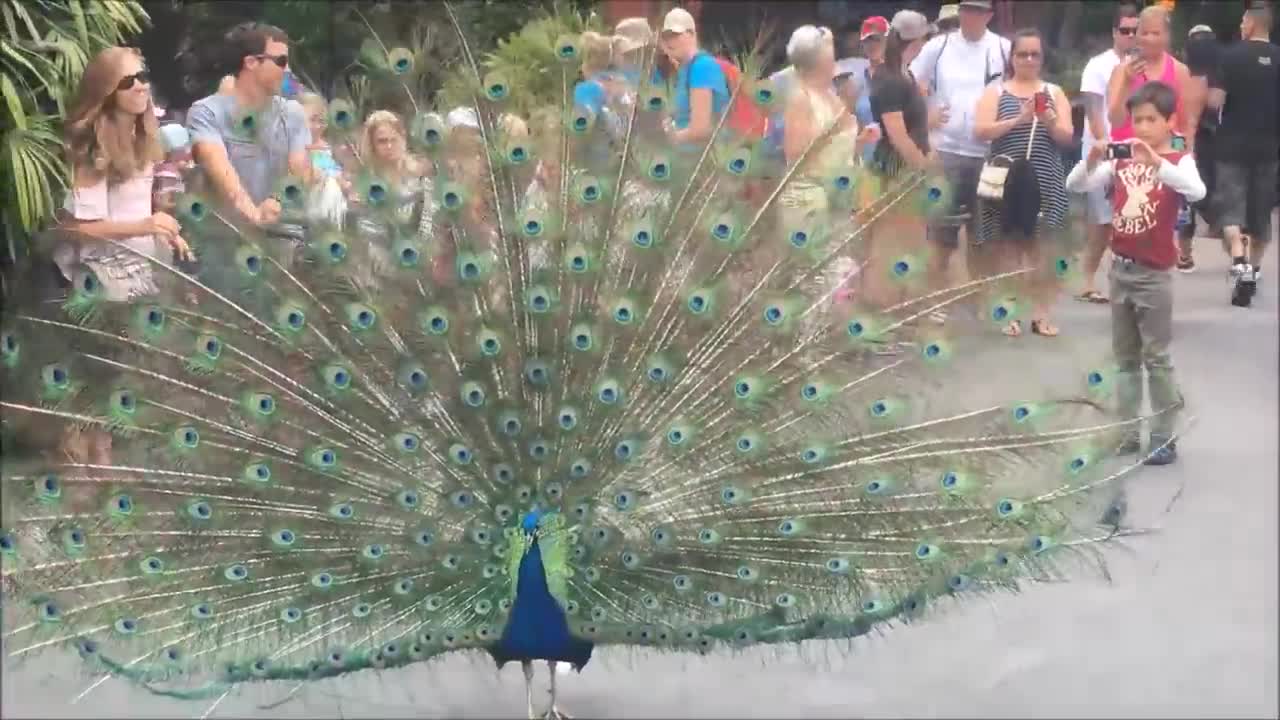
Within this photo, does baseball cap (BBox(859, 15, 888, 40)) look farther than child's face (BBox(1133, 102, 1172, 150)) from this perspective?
Yes

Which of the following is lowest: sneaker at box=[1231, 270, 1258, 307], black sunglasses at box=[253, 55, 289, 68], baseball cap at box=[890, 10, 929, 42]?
sneaker at box=[1231, 270, 1258, 307]

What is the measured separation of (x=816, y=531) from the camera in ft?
10.7

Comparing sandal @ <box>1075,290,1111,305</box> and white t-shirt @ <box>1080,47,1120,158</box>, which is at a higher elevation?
white t-shirt @ <box>1080,47,1120,158</box>

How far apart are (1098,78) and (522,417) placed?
3167 millimetres

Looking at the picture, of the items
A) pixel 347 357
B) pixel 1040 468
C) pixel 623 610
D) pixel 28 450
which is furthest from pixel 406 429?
pixel 1040 468

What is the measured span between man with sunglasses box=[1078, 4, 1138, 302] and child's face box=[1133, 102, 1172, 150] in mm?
217

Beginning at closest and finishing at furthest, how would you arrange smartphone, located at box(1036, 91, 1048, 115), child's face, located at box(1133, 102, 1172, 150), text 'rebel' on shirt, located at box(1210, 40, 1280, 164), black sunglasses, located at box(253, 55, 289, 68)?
child's face, located at box(1133, 102, 1172, 150) → black sunglasses, located at box(253, 55, 289, 68) → text 'rebel' on shirt, located at box(1210, 40, 1280, 164) → smartphone, located at box(1036, 91, 1048, 115)

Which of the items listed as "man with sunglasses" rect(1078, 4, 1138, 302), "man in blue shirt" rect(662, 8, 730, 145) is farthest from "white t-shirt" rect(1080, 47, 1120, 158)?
"man in blue shirt" rect(662, 8, 730, 145)

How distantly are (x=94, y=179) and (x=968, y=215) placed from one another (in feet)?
8.83

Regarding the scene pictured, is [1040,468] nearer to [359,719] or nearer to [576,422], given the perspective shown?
[576,422]

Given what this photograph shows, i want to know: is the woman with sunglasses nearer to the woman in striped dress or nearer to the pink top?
the pink top

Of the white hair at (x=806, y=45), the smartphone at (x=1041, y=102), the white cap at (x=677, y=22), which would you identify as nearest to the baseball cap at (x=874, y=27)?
the white hair at (x=806, y=45)

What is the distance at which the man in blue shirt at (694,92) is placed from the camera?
3393 millimetres

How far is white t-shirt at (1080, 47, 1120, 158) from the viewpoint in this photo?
527 cm
